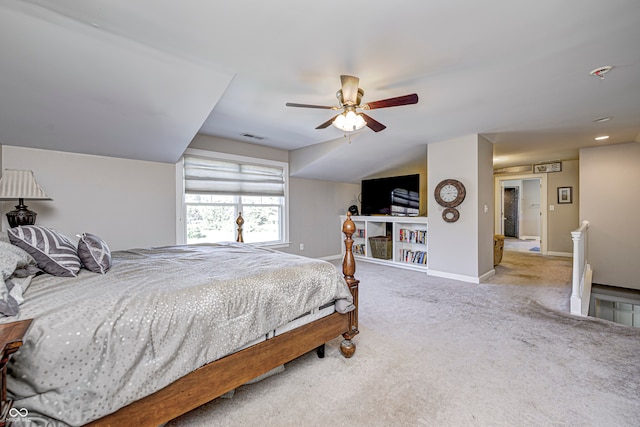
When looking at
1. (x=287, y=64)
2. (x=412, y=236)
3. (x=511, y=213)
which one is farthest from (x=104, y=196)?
(x=511, y=213)

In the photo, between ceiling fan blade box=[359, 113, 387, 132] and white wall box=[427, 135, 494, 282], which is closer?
ceiling fan blade box=[359, 113, 387, 132]

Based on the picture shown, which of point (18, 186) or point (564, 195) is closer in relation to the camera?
point (18, 186)

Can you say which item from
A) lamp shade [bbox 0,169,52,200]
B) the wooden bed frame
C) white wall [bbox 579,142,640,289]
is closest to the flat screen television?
white wall [bbox 579,142,640,289]

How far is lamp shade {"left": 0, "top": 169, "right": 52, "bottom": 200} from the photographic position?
232cm

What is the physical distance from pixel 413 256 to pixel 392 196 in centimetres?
129

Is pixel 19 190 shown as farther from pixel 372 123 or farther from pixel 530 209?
pixel 530 209

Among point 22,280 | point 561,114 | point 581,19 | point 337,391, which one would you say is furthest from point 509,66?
point 22,280

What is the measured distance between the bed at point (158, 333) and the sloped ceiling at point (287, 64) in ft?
5.15

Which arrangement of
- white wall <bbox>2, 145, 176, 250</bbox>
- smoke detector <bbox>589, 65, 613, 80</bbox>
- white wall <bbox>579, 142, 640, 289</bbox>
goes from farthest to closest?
1. white wall <bbox>579, 142, 640, 289</bbox>
2. white wall <bbox>2, 145, 176, 250</bbox>
3. smoke detector <bbox>589, 65, 613, 80</bbox>

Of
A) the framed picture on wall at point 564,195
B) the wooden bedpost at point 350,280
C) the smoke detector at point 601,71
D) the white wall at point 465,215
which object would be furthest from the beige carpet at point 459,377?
the framed picture on wall at point 564,195

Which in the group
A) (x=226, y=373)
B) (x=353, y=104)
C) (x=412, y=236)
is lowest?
(x=226, y=373)

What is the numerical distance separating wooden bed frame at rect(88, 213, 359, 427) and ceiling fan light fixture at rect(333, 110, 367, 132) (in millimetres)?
1673

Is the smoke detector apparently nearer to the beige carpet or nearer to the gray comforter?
the beige carpet

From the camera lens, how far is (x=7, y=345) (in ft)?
2.60
